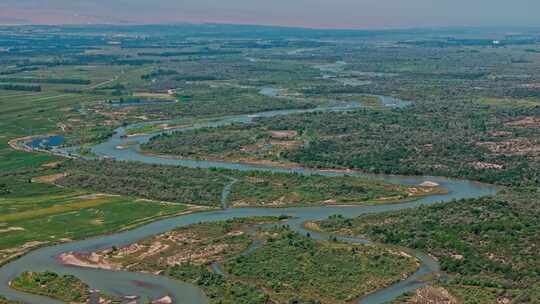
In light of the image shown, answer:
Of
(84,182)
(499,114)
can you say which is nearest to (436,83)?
(499,114)

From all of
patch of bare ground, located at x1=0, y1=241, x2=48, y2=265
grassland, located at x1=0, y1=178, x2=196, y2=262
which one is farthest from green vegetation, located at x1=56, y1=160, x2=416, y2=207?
patch of bare ground, located at x1=0, y1=241, x2=48, y2=265

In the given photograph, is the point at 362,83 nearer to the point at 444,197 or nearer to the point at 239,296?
the point at 444,197

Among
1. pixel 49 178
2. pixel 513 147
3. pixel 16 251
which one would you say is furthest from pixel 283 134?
pixel 16 251

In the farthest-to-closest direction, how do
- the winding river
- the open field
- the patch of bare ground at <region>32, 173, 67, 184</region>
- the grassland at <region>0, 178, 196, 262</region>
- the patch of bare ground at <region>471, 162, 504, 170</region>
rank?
the patch of bare ground at <region>471, 162, 504, 170</region> → the patch of bare ground at <region>32, 173, 67, 184</region> → the grassland at <region>0, 178, 196, 262</region> → the open field → the winding river

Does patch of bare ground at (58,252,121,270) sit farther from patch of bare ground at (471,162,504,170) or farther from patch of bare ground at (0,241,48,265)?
patch of bare ground at (471,162,504,170)

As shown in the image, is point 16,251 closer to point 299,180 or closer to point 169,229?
Result: point 169,229

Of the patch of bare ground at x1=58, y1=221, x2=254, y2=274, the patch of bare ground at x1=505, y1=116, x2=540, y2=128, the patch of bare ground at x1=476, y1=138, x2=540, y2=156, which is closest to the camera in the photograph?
the patch of bare ground at x1=58, y1=221, x2=254, y2=274

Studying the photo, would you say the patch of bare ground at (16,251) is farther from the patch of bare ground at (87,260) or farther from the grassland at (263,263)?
the grassland at (263,263)

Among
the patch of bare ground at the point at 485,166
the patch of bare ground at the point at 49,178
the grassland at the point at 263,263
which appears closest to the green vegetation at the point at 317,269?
the grassland at the point at 263,263
